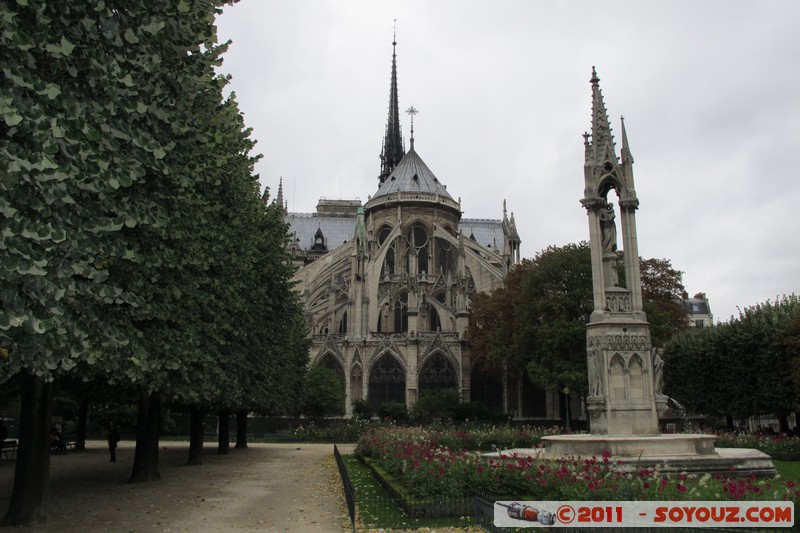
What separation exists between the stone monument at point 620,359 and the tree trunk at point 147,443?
1030 cm

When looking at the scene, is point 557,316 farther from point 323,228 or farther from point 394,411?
point 323,228

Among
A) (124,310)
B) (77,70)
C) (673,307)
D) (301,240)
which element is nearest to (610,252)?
(124,310)

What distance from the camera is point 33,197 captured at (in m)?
8.02

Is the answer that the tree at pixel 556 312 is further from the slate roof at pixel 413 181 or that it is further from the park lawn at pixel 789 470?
the slate roof at pixel 413 181

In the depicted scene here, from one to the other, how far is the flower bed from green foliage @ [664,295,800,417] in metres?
20.3

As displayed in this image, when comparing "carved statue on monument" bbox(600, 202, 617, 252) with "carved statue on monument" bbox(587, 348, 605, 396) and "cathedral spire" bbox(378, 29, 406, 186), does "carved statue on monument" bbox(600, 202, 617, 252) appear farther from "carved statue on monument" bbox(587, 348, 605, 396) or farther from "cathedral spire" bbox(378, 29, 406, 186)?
"cathedral spire" bbox(378, 29, 406, 186)

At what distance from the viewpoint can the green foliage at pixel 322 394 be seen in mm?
47156

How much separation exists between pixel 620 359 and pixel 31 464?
12539 millimetres

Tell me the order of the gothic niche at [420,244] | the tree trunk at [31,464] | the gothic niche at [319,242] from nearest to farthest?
the tree trunk at [31,464], the gothic niche at [420,244], the gothic niche at [319,242]

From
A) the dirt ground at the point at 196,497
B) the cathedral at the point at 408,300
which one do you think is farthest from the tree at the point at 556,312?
the dirt ground at the point at 196,497

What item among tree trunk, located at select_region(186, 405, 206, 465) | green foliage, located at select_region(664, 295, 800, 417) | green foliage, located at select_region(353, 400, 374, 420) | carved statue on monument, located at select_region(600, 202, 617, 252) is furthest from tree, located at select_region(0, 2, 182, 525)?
green foliage, located at select_region(353, 400, 374, 420)

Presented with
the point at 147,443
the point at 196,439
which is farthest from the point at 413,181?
the point at 147,443

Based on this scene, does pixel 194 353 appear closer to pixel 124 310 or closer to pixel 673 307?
pixel 124 310

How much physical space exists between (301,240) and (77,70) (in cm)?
8007
